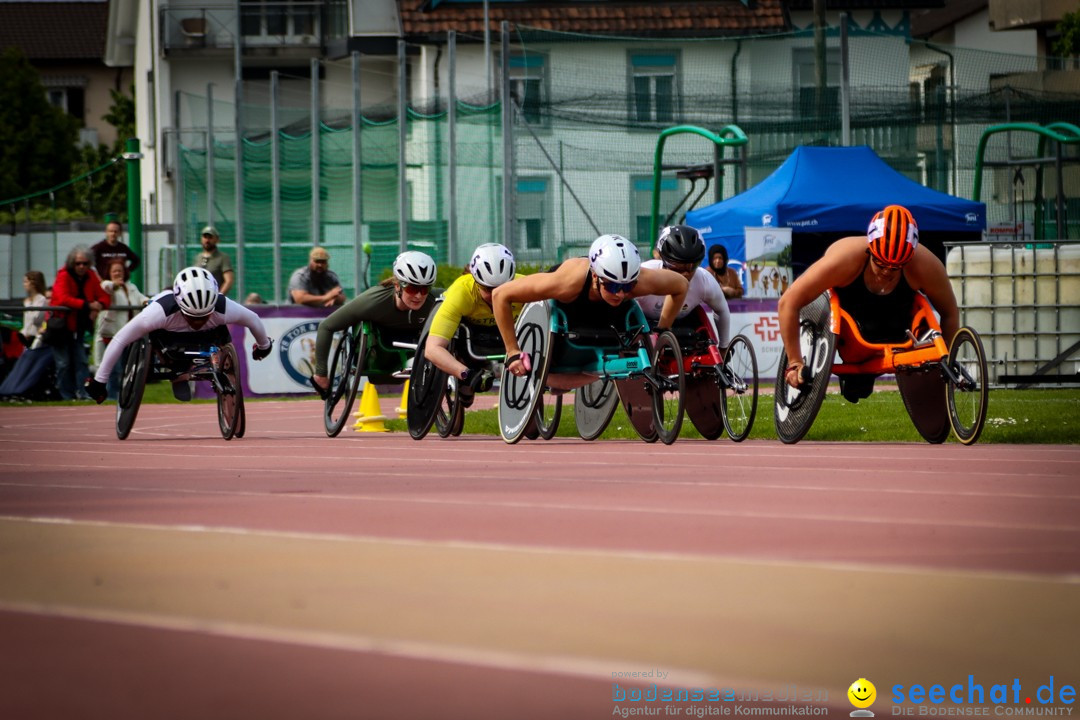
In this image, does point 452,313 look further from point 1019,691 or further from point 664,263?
point 1019,691

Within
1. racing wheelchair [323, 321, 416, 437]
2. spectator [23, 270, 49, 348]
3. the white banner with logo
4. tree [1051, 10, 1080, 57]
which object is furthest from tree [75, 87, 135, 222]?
racing wheelchair [323, 321, 416, 437]

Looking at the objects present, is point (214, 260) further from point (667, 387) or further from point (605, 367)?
point (667, 387)

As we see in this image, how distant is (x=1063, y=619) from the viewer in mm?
5023

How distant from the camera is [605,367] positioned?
14109mm

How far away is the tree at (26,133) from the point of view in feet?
241

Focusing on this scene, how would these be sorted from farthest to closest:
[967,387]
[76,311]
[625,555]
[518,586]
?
[76,311] < [967,387] < [625,555] < [518,586]

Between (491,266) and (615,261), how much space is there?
62.0 inches

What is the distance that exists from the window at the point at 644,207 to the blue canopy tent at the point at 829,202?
98 centimetres

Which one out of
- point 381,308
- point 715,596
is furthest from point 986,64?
point 715,596

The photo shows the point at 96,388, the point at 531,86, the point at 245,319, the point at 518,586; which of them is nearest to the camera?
the point at 518,586

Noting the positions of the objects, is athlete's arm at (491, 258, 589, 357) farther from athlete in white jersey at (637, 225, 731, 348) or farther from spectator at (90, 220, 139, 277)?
spectator at (90, 220, 139, 277)

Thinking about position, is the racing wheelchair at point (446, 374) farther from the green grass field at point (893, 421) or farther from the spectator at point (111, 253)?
the spectator at point (111, 253)

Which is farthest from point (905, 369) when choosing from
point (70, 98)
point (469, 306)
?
point (70, 98)

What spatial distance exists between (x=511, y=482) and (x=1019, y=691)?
5716 mm
